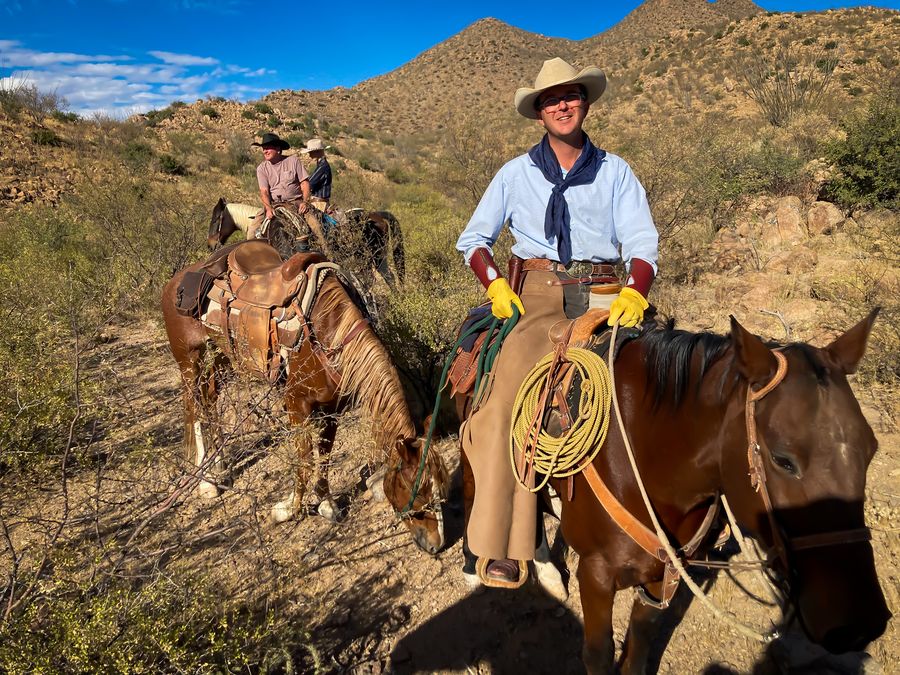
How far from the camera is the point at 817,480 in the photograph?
1180 millimetres

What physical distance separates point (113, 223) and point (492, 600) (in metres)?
9.90

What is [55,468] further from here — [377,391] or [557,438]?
[557,438]

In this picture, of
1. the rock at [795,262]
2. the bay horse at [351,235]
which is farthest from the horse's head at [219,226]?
the rock at [795,262]

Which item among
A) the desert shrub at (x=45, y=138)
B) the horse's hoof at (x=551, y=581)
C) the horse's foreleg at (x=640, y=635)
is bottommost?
the horse's hoof at (x=551, y=581)

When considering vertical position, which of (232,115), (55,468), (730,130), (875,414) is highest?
(232,115)

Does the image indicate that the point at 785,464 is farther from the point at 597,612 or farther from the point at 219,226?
the point at 219,226

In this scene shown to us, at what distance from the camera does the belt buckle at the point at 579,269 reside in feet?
7.79

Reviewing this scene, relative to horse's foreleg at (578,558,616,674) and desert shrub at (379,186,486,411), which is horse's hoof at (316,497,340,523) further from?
horse's foreleg at (578,558,616,674)

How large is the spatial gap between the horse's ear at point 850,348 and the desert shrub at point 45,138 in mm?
23902

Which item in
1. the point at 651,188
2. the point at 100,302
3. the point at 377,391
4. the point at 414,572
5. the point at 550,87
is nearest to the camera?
the point at 550,87

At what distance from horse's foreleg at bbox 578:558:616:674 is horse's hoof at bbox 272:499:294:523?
2.31 metres

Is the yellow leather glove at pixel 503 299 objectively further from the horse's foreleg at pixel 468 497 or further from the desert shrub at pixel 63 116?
the desert shrub at pixel 63 116

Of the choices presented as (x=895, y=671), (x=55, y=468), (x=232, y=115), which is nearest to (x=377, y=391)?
(x=895, y=671)

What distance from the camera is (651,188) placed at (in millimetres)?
7727
